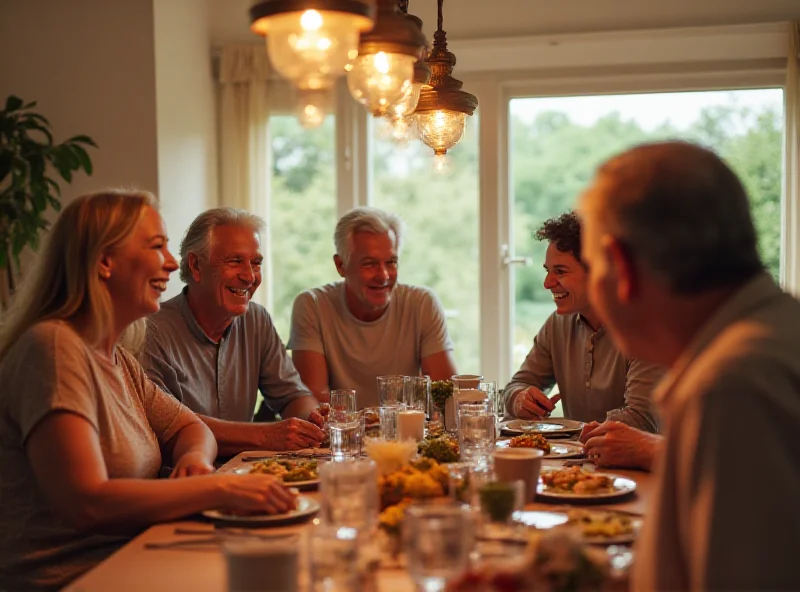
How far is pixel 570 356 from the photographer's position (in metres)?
3.42

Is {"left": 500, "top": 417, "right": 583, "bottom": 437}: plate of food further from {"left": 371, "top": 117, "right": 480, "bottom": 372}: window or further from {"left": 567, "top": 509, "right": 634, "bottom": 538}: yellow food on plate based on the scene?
{"left": 371, "top": 117, "right": 480, "bottom": 372}: window

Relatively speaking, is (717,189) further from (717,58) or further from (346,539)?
(717,58)

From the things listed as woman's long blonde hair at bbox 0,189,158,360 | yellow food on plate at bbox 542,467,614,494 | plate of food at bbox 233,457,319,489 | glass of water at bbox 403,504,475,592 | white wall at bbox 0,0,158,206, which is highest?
white wall at bbox 0,0,158,206

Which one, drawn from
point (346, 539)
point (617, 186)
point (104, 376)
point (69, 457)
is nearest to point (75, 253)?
point (104, 376)

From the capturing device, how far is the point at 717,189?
1.20 metres

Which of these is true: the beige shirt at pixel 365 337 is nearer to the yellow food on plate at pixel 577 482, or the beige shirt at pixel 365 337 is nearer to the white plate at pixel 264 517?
the yellow food on plate at pixel 577 482

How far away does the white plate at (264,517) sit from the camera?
1.82 meters

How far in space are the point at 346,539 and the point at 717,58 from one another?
14.8ft

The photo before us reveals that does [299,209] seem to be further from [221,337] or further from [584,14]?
[221,337]

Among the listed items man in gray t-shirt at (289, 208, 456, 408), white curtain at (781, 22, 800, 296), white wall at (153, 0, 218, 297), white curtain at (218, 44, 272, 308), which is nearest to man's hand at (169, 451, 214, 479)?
man in gray t-shirt at (289, 208, 456, 408)

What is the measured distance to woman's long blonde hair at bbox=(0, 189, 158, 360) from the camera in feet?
7.00

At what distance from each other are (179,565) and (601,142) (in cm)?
432

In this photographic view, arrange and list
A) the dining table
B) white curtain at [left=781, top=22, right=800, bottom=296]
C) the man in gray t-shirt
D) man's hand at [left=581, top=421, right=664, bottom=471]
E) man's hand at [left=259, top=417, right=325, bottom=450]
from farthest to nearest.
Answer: white curtain at [left=781, top=22, right=800, bottom=296] → the man in gray t-shirt → man's hand at [left=259, top=417, right=325, bottom=450] → man's hand at [left=581, top=421, right=664, bottom=471] → the dining table

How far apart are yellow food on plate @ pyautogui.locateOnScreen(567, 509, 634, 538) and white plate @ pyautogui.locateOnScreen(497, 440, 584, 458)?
0.66 m
